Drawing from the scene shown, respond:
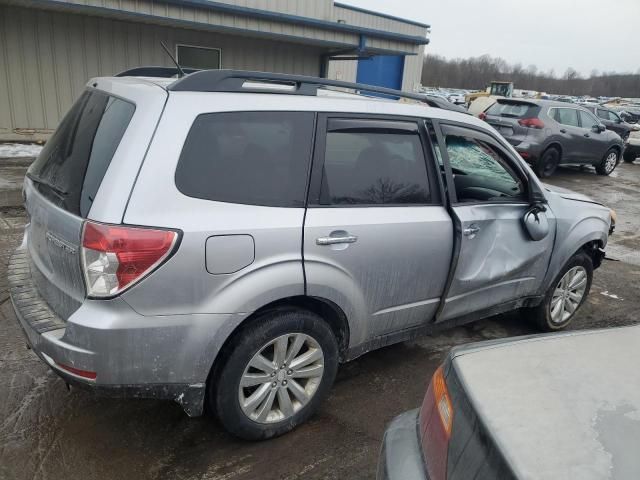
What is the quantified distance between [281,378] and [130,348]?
0.80m

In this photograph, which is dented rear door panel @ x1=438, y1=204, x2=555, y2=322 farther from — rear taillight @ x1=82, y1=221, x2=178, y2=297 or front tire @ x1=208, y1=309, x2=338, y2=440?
rear taillight @ x1=82, y1=221, x2=178, y2=297

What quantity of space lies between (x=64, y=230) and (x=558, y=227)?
3.28 metres

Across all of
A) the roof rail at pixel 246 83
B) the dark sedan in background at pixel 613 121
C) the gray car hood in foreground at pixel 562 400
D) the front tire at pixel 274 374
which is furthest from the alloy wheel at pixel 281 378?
the dark sedan in background at pixel 613 121

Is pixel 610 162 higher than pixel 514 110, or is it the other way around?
pixel 514 110

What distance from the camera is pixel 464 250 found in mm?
3229

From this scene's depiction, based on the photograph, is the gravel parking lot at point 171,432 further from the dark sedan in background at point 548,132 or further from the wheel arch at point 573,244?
the dark sedan in background at point 548,132

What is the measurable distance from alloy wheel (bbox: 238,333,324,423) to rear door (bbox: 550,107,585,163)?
10.9m

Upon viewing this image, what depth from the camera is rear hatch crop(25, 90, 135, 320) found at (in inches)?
90.3

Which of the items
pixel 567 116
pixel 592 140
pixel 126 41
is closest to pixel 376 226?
pixel 126 41

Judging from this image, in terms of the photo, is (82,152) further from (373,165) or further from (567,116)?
(567,116)

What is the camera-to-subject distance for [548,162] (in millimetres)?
11781

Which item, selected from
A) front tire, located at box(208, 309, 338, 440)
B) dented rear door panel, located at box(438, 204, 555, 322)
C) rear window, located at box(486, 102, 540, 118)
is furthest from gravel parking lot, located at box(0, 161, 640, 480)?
rear window, located at box(486, 102, 540, 118)

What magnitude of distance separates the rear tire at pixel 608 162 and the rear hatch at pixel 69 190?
44.5ft

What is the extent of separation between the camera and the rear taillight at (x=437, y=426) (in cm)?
169
